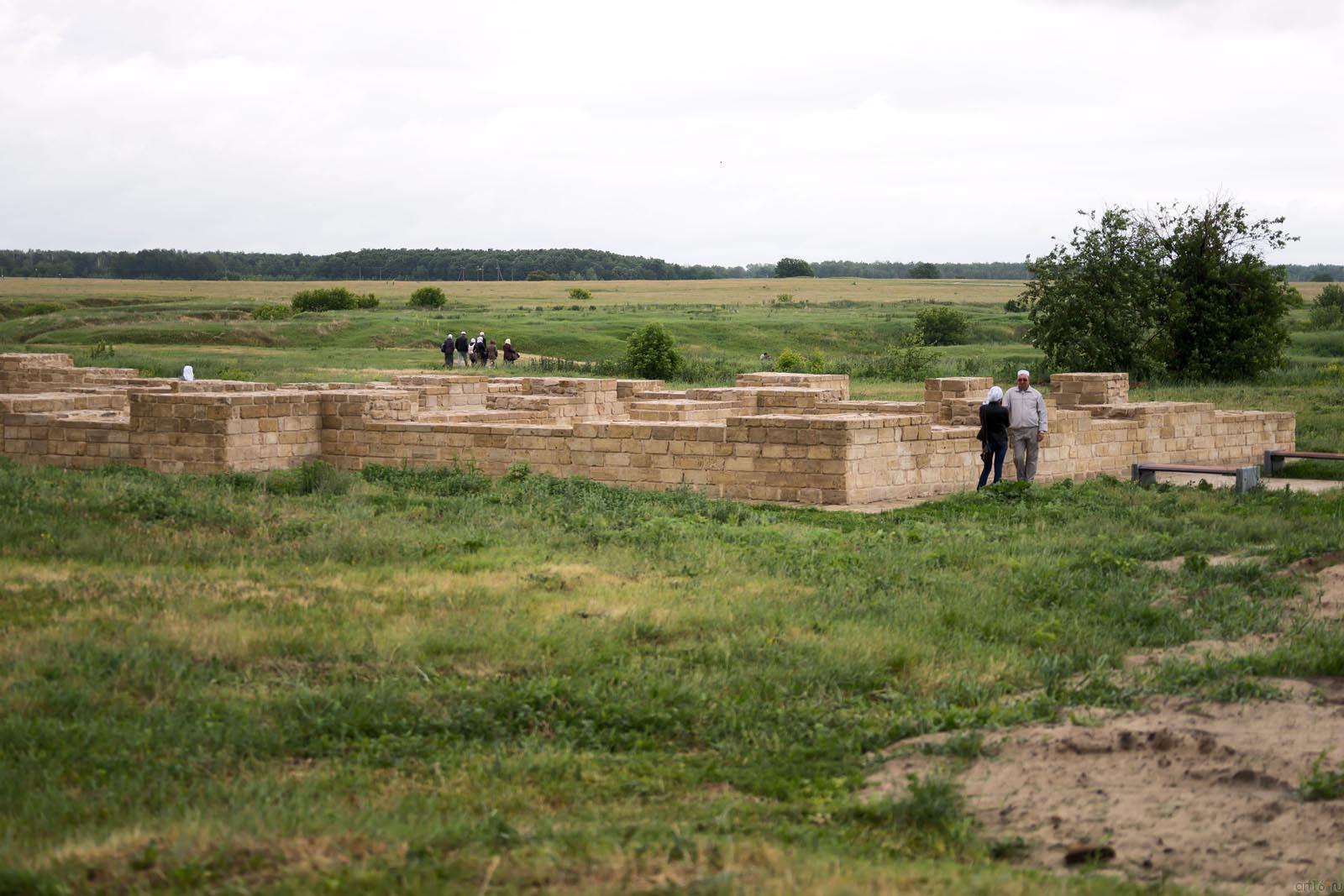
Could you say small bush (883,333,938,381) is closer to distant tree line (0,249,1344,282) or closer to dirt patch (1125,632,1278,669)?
dirt patch (1125,632,1278,669)

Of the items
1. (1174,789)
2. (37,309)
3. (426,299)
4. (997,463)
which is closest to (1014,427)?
(997,463)

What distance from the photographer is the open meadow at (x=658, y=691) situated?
4656 mm

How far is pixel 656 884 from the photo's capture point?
429cm

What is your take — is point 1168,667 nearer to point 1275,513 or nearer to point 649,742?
point 649,742

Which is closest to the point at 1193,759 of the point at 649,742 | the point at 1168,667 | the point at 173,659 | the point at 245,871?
the point at 1168,667

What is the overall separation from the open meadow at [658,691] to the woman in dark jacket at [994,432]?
4.33 ft

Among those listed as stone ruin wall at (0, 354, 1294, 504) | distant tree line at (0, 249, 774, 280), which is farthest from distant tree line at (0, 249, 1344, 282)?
stone ruin wall at (0, 354, 1294, 504)

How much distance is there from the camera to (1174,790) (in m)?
5.38

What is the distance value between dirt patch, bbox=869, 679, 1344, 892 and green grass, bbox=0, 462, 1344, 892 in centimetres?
27

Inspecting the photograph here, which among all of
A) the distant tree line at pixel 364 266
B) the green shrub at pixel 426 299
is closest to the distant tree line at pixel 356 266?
the distant tree line at pixel 364 266

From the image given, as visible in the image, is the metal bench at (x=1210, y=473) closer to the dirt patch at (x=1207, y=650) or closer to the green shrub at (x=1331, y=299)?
the dirt patch at (x=1207, y=650)

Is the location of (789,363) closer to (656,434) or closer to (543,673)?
(656,434)

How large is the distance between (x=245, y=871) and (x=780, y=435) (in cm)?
1087

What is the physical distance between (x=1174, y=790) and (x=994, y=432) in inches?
399
